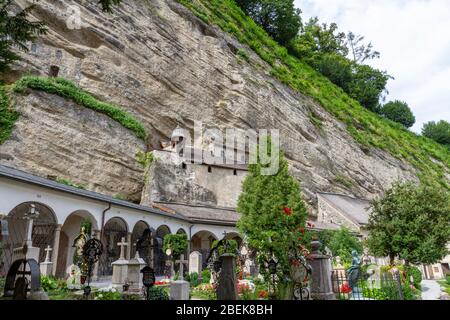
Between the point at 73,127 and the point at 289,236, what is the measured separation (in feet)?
59.2

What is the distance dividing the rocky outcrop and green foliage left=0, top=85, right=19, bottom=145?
0.29m

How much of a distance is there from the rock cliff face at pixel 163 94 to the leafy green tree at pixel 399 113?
30.3 meters

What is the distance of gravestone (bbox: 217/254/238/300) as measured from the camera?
8.98 m

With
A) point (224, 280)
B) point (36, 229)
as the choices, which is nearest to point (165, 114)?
point (36, 229)

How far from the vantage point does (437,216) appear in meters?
22.8

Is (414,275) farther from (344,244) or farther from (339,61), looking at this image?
(339,61)

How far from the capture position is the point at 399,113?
7006 centimetres

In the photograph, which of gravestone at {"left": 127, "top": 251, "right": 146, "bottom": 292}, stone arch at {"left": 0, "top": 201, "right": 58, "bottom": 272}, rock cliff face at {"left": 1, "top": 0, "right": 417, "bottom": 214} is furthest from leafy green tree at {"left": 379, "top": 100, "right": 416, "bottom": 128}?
gravestone at {"left": 127, "top": 251, "right": 146, "bottom": 292}

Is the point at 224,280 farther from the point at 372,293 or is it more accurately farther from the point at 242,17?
the point at 242,17

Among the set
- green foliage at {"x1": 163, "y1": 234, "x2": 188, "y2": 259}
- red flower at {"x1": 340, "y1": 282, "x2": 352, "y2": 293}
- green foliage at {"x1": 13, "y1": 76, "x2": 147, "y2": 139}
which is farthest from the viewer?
green foliage at {"x1": 13, "y1": 76, "x2": 147, "y2": 139}

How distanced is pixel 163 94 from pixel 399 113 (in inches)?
2257

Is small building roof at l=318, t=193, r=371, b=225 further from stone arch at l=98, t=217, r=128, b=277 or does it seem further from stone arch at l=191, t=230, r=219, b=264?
stone arch at l=98, t=217, r=128, b=277

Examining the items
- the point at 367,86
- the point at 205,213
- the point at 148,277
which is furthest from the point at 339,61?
the point at 148,277

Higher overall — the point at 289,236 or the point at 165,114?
the point at 165,114
